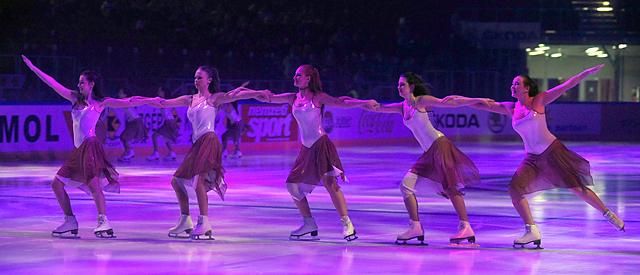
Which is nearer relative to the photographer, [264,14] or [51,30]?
[51,30]

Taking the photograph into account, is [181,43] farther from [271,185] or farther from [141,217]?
[141,217]

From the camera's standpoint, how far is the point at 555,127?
3838 centimetres

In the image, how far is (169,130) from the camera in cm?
2477

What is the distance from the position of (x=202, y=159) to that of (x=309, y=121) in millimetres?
1006

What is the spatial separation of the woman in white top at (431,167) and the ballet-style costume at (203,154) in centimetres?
167

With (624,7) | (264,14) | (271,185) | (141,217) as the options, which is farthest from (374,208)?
(624,7)

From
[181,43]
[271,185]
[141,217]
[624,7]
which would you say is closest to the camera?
[141,217]

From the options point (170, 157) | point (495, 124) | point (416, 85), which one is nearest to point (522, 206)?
point (416, 85)

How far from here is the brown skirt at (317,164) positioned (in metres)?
9.89

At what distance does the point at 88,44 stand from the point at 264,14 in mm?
7828

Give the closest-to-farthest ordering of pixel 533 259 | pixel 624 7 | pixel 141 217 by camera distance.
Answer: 1. pixel 533 259
2. pixel 141 217
3. pixel 624 7

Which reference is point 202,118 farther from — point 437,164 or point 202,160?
point 437,164

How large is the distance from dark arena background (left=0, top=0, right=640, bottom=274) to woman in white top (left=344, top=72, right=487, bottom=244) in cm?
8

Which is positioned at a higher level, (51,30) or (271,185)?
(51,30)
